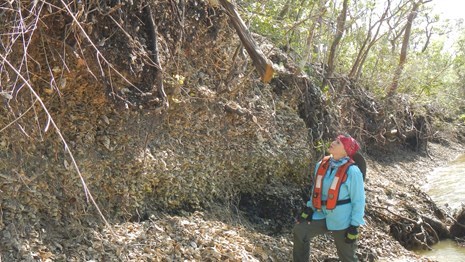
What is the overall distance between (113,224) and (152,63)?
6.36 ft

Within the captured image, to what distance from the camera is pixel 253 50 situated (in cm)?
511

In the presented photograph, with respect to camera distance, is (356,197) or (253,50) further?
(356,197)

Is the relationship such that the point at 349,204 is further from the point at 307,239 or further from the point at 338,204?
the point at 307,239

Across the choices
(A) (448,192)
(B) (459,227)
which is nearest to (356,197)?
(B) (459,227)

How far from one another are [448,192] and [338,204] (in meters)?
9.40

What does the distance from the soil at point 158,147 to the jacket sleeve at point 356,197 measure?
3.99 feet

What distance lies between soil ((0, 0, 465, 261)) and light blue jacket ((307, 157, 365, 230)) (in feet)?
3.18

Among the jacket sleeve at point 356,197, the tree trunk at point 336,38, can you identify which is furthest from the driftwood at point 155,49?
the tree trunk at point 336,38

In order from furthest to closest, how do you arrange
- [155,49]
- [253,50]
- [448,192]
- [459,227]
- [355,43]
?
[355,43]
[448,192]
[459,227]
[155,49]
[253,50]

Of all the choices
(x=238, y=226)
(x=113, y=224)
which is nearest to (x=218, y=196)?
(x=238, y=226)

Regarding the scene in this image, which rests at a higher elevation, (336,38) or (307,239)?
(336,38)

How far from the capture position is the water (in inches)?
343

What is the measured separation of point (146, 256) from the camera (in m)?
4.97

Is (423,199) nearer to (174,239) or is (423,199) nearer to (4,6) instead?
(174,239)
